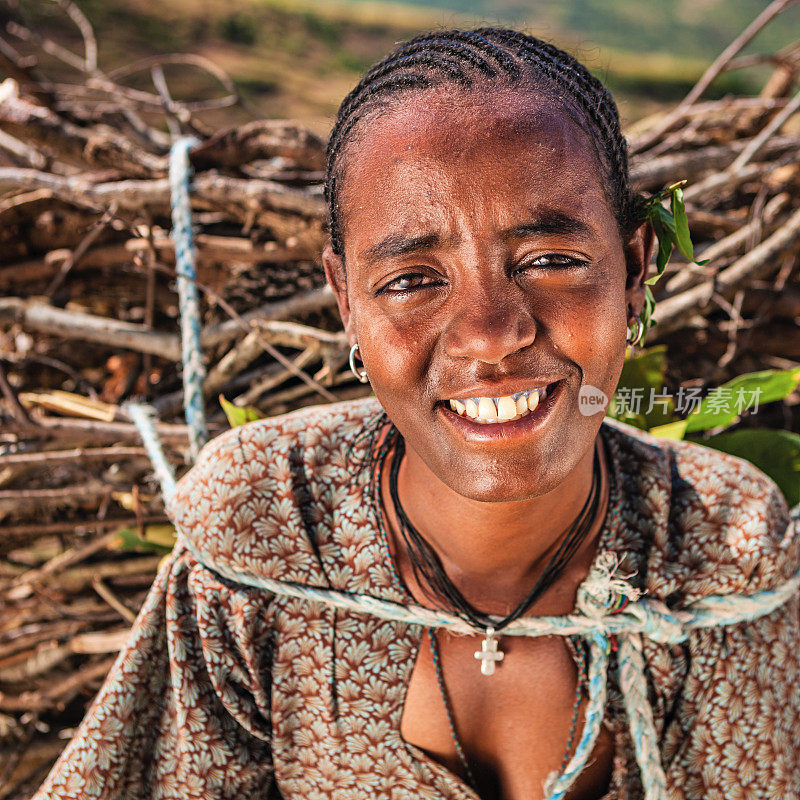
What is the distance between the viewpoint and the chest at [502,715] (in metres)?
1.06

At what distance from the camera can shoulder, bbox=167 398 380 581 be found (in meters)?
1.05

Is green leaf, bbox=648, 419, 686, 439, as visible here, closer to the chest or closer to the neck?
the neck

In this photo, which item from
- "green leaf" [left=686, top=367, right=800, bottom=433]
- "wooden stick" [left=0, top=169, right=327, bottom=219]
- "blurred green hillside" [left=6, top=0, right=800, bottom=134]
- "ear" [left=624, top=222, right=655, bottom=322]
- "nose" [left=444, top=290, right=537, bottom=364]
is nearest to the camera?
"nose" [left=444, top=290, right=537, bottom=364]

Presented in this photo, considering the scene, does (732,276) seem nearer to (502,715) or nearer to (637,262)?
(637,262)

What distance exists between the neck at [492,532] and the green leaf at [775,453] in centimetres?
46

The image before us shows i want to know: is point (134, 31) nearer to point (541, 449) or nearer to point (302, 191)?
point (302, 191)

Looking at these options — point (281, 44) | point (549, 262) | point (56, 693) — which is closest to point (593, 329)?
point (549, 262)

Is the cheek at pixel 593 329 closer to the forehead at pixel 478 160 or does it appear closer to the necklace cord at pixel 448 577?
the forehead at pixel 478 160

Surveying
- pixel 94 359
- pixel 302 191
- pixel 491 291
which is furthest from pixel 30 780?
pixel 491 291

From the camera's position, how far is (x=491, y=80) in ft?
2.78

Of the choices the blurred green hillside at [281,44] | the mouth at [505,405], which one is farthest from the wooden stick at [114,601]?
the blurred green hillside at [281,44]

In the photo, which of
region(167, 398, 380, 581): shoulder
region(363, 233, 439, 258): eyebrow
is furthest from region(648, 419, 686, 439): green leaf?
region(363, 233, 439, 258): eyebrow

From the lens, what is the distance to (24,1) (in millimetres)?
4727

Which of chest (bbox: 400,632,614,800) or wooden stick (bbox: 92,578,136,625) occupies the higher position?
wooden stick (bbox: 92,578,136,625)
